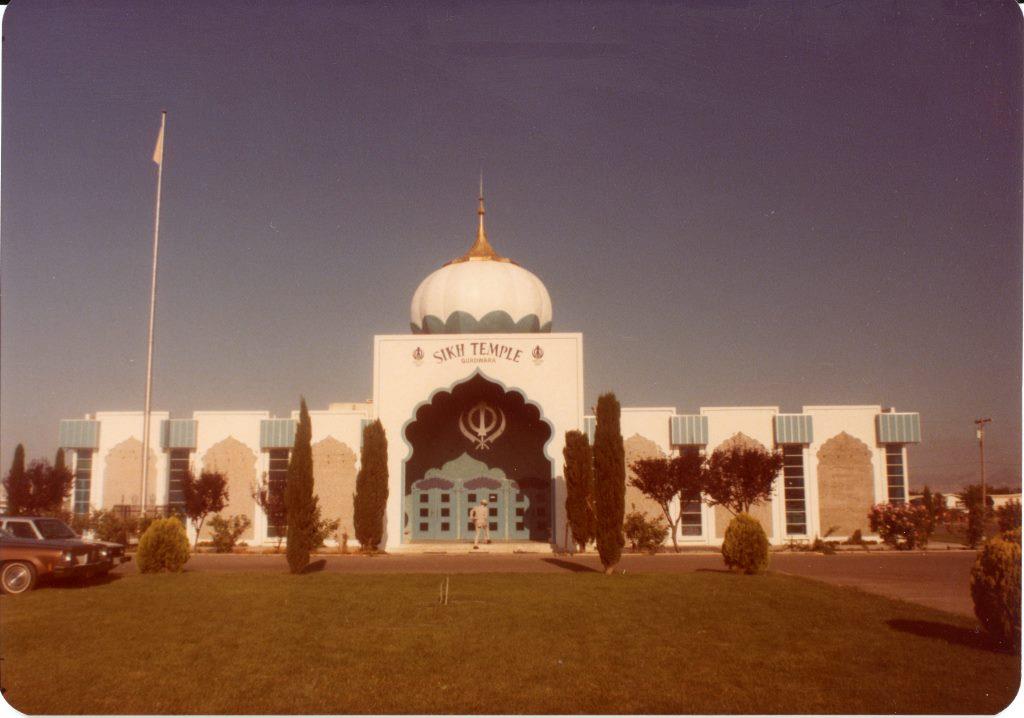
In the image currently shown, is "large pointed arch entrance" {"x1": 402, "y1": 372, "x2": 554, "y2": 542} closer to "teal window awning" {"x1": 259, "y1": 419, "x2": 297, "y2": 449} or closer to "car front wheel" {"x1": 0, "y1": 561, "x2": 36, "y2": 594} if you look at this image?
"teal window awning" {"x1": 259, "y1": 419, "x2": 297, "y2": 449}

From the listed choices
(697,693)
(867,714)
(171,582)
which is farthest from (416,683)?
(171,582)

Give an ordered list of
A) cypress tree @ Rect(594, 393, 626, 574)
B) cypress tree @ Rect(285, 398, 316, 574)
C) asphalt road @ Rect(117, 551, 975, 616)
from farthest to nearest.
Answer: cypress tree @ Rect(594, 393, 626, 574) → cypress tree @ Rect(285, 398, 316, 574) → asphalt road @ Rect(117, 551, 975, 616)

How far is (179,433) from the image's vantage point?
28938 mm

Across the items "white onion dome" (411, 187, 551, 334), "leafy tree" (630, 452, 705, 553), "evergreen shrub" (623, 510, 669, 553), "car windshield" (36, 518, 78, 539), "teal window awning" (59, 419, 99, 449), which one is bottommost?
"evergreen shrub" (623, 510, 669, 553)

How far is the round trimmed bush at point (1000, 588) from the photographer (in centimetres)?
908

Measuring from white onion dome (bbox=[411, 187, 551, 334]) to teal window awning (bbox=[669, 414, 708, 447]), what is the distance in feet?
20.0

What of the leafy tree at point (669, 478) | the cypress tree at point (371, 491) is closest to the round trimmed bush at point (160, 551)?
the cypress tree at point (371, 491)

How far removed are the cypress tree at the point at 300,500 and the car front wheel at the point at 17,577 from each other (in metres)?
5.01

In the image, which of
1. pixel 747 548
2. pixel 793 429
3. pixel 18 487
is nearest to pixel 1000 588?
pixel 747 548

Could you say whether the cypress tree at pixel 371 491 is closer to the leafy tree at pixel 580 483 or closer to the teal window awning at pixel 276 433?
the teal window awning at pixel 276 433

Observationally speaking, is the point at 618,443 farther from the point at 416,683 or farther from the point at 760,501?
the point at 416,683

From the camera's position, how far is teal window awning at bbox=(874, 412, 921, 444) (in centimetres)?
2828

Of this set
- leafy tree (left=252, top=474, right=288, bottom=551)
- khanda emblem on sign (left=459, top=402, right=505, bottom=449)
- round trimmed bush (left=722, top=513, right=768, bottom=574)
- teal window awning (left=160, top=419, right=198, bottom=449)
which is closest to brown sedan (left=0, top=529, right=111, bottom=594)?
leafy tree (left=252, top=474, right=288, bottom=551)

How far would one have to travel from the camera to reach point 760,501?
2638 centimetres
